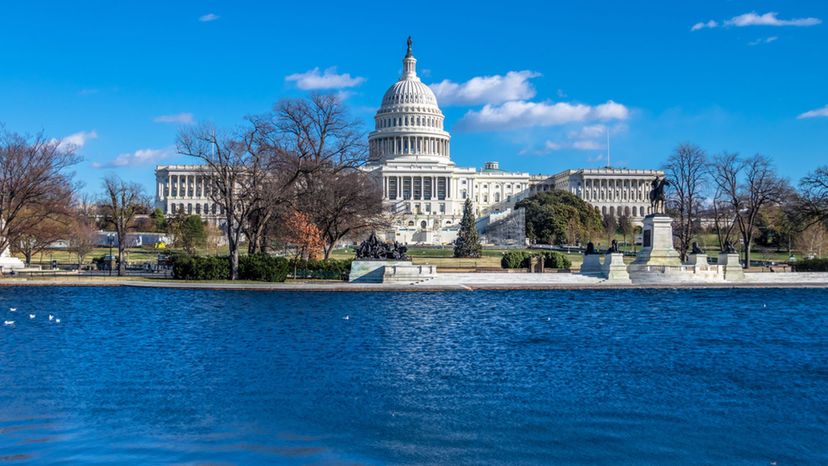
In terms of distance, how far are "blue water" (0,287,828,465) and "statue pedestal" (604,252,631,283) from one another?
11564mm

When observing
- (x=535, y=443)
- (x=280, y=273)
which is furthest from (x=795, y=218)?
(x=535, y=443)

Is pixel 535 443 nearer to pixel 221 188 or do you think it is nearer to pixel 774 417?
pixel 774 417

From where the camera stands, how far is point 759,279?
4138 centimetres

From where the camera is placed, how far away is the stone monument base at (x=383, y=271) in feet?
123

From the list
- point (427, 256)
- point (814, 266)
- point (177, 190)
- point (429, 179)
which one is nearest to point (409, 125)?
point (429, 179)

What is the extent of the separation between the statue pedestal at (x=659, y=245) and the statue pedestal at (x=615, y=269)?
1.22m

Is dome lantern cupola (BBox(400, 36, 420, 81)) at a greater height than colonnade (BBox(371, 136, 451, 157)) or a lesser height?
greater

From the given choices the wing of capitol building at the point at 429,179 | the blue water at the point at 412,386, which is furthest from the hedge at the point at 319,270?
the wing of capitol building at the point at 429,179

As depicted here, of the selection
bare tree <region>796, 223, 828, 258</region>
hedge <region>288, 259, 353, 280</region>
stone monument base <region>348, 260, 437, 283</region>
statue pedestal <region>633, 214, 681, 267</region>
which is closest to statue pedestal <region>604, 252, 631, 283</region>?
statue pedestal <region>633, 214, 681, 267</region>

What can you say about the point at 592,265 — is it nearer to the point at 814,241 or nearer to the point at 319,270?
the point at 319,270

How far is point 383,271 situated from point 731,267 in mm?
17715

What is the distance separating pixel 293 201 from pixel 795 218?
33.2 metres

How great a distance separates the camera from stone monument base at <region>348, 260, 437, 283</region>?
123 ft

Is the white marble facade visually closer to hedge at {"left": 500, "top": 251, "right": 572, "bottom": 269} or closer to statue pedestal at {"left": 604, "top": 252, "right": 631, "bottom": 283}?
hedge at {"left": 500, "top": 251, "right": 572, "bottom": 269}
